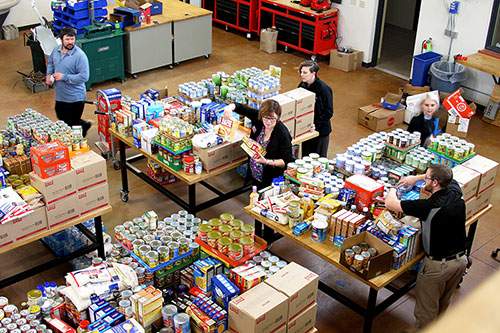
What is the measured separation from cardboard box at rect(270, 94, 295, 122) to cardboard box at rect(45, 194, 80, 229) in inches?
103

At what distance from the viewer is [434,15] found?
34.7 ft

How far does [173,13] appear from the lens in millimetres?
11625

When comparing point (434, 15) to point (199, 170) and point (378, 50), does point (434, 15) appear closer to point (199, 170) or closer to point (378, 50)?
point (378, 50)

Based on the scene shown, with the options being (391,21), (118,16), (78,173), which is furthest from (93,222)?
(391,21)

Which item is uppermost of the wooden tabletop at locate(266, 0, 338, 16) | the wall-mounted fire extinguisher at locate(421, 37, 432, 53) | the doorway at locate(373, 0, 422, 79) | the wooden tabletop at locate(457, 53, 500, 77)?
the wooden tabletop at locate(266, 0, 338, 16)

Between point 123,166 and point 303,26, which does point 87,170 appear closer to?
point 123,166

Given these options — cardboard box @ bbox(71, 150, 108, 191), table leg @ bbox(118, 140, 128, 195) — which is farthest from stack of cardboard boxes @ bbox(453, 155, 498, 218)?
table leg @ bbox(118, 140, 128, 195)

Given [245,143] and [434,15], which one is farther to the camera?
[434,15]

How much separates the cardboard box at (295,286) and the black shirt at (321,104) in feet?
10.4

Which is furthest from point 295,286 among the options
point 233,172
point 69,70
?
point 69,70

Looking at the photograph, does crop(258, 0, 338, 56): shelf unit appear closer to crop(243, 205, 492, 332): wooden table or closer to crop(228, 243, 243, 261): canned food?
crop(243, 205, 492, 332): wooden table

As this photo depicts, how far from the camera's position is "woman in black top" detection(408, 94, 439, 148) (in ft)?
20.4

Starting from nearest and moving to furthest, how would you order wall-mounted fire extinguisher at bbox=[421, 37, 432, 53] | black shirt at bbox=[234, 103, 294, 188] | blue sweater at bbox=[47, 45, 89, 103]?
1. black shirt at bbox=[234, 103, 294, 188]
2. blue sweater at bbox=[47, 45, 89, 103]
3. wall-mounted fire extinguisher at bbox=[421, 37, 432, 53]

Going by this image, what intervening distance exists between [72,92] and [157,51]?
13.4 ft
